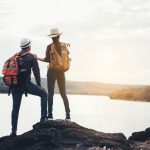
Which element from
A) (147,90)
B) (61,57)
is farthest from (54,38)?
(147,90)

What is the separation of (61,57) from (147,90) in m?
125

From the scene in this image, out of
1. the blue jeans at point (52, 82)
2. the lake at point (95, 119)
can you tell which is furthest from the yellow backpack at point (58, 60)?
the lake at point (95, 119)

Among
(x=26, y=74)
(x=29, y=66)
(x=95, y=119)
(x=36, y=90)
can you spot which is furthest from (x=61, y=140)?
(x=95, y=119)

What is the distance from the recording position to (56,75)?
16.2 meters

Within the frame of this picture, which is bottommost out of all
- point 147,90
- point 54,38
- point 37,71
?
point 147,90

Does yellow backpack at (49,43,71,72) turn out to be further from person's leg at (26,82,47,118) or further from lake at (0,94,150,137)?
lake at (0,94,150,137)

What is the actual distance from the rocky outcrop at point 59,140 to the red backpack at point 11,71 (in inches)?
66.9

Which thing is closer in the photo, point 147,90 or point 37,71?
point 37,71

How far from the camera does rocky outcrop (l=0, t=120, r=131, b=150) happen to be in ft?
50.1

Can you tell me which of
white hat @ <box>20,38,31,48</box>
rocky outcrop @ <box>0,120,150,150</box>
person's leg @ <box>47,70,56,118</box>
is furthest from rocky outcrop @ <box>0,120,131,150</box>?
white hat @ <box>20,38,31,48</box>

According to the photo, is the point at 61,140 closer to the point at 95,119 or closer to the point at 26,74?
the point at 26,74

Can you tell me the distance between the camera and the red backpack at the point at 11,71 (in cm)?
1511

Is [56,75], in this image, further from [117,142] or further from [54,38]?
[117,142]

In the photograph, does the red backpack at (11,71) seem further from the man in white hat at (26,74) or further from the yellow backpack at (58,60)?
the yellow backpack at (58,60)
